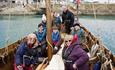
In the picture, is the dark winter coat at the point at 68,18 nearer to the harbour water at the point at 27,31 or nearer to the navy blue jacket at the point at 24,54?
the harbour water at the point at 27,31

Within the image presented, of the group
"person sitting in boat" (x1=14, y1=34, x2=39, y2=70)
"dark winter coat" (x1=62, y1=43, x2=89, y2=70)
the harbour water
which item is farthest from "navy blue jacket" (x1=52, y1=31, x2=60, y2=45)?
"dark winter coat" (x1=62, y1=43, x2=89, y2=70)

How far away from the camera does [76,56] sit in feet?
17.7

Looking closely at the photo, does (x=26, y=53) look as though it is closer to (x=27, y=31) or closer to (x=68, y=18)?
(x=68, y=18)

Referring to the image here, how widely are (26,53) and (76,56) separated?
142 cm

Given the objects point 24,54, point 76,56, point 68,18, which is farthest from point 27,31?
point 76,56

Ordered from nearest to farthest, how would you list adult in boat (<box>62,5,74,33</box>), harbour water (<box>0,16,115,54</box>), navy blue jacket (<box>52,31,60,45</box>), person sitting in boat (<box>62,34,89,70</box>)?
person sitting in boat (<box>62,34,89,70</box>) → navy blue jacket (<box>52,31,60,45</box>) → adult in boat (<box>62,5,74,33</box>) → harbour water (<box>0,16,115,54</box>)

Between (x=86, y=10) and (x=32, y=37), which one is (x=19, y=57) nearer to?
(x=32, y=37)

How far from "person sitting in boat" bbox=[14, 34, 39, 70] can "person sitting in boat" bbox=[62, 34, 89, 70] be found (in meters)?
0.95

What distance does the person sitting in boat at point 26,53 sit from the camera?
625cm

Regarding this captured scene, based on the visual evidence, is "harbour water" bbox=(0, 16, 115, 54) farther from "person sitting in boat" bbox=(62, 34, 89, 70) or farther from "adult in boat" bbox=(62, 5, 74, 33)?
"person sitting in boat" bbox=(62, 34, 89, 70)

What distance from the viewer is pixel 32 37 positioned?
6.11 m

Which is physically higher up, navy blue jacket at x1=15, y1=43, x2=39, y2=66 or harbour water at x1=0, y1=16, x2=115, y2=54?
navy blue jacket at x1=15, y1=43, x2=39, y2=66

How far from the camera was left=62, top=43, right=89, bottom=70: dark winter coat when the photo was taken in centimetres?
532

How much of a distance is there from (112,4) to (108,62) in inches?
3128
